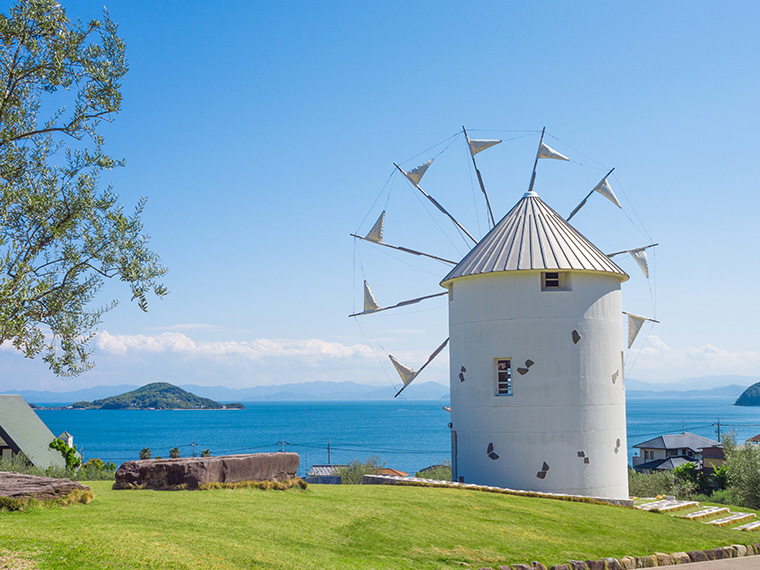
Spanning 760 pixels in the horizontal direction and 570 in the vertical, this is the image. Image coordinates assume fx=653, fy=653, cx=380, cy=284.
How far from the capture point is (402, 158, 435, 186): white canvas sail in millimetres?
26078

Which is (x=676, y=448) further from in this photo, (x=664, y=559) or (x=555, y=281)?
(x=664, y=559)

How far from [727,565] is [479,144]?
1732cm

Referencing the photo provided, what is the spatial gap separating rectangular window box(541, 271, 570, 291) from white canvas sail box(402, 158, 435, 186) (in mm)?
7465

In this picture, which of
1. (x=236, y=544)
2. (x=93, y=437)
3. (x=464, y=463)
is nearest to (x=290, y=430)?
(x=93, y=437)

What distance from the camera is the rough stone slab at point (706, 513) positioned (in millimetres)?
17609

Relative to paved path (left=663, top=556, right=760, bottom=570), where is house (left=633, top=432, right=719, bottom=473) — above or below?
below

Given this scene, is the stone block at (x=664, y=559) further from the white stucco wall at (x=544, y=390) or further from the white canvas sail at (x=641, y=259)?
the white canvas sail at (x=641, y=259)

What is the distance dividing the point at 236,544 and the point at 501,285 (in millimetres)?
13184

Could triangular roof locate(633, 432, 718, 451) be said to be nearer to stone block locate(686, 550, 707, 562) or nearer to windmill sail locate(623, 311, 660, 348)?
windmill sail locate(623, 311, 660, 348)

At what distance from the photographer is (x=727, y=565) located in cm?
1314

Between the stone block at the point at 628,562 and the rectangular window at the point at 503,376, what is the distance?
8.38 meters

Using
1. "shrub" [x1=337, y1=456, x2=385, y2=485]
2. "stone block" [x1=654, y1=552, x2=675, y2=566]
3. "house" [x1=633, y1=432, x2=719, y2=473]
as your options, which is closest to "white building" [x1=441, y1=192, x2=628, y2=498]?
"shrub" [x1=337, y1=456, x2=385, y2=485]

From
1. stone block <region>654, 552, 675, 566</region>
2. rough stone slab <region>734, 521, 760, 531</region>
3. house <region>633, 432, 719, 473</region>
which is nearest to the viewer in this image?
stone block <region>654, 552, 675, 566</region>

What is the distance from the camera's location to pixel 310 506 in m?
13.4
